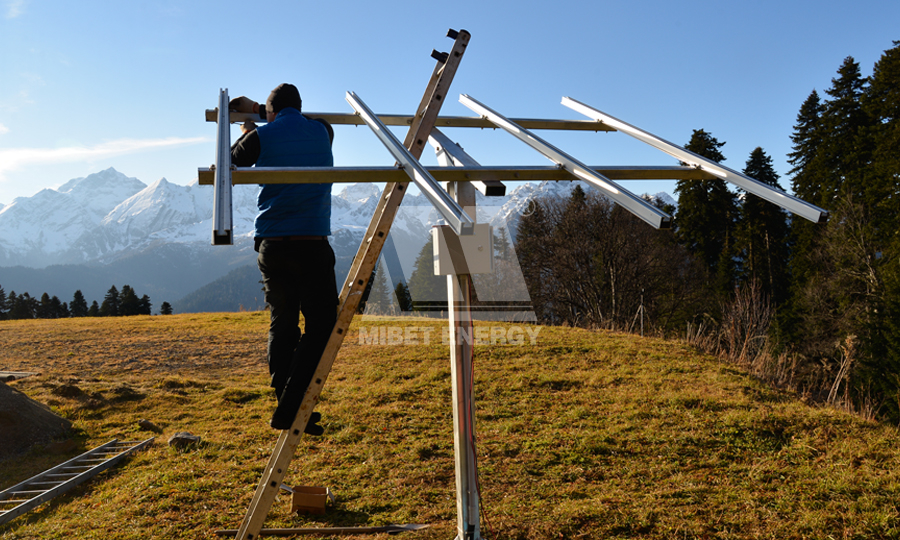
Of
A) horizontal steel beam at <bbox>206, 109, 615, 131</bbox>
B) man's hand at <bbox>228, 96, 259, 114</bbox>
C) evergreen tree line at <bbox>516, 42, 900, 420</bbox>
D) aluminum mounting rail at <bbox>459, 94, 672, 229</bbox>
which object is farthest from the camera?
evergreen tree line at <bbox>516, 42, 900, 420</bbox>

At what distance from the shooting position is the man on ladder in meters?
2.66

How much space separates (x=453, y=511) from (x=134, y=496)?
2.73m

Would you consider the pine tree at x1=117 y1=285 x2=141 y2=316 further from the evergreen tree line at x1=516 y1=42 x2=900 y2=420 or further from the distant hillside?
the distant hillside

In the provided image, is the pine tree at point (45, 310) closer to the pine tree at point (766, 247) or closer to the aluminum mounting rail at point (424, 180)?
the aluminum mounting rail at point (424, 180)

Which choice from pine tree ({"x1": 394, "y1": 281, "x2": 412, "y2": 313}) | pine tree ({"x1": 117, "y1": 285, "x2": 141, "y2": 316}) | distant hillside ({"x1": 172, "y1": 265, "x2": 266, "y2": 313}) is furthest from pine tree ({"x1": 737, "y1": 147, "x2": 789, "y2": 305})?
distant hillside ({"x1": 172, "y1": 265, "x2": 266, "y2": 313})

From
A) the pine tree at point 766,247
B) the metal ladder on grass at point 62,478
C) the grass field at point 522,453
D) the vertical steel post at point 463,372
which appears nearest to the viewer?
the vertical steel post at point 463,372

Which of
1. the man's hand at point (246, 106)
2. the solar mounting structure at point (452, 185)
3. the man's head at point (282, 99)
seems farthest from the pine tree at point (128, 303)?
the solar mounting structure at point (452, 185)

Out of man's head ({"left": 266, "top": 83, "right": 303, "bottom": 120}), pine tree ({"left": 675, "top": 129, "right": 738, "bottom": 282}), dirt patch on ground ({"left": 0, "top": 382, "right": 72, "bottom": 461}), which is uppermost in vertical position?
pine tree ({"left": 675, "top": 129, "right": 738, "bottom": 282})

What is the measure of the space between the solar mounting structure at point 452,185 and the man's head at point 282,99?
20 centimetres

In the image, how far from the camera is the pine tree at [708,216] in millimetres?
31625

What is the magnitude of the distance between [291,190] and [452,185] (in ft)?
→ 2.89

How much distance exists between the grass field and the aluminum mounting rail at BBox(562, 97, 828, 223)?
95.6 inches

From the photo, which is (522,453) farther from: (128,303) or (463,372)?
(128,303)

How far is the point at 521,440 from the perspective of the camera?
5270mm
